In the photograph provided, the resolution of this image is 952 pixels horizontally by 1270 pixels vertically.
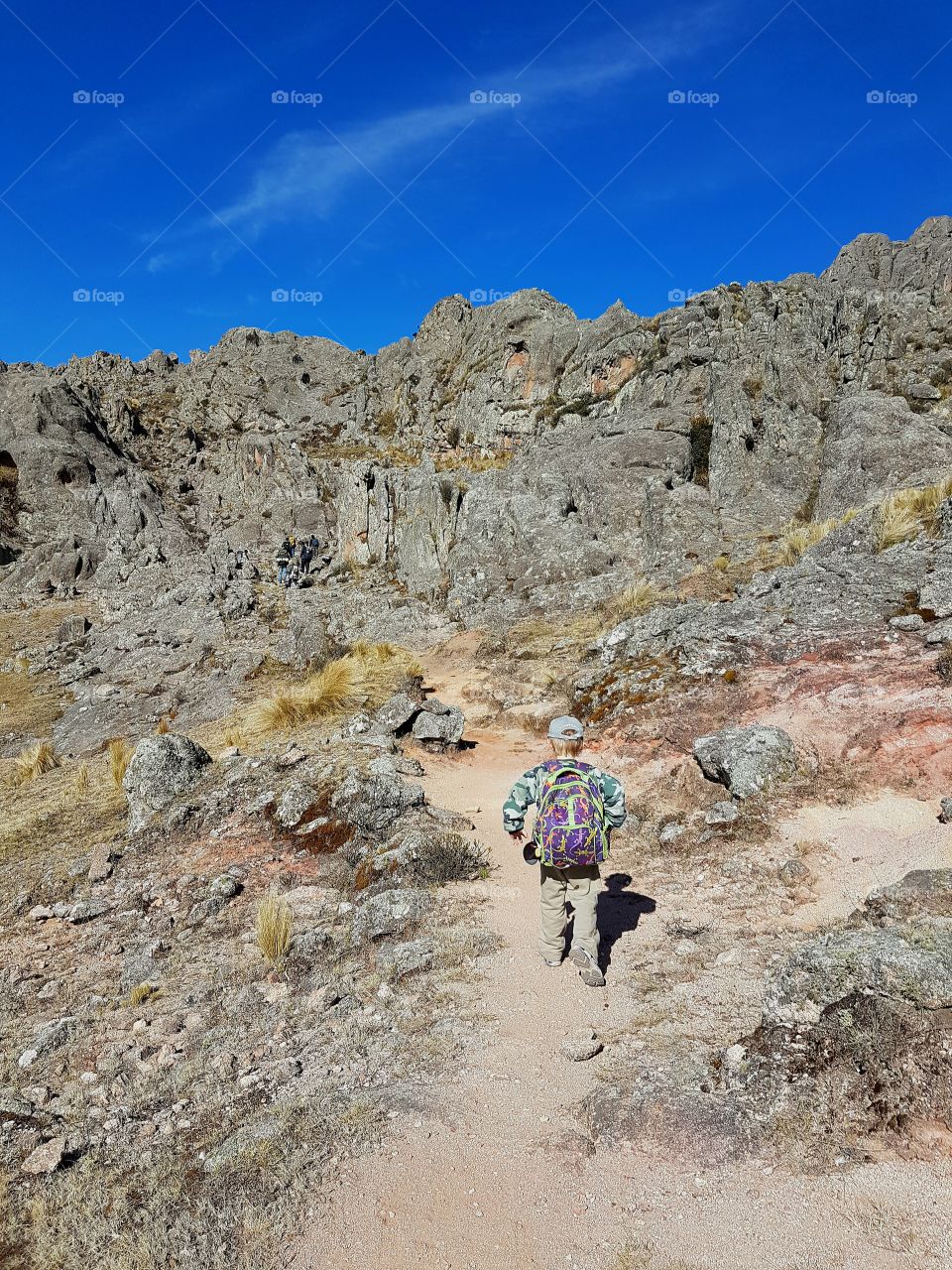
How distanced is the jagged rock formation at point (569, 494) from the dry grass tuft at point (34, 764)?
2550mm

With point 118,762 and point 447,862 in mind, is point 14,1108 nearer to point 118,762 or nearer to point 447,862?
point 447,862

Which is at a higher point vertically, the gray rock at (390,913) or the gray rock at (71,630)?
the gray rock at (71,630)

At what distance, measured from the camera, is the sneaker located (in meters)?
5.49

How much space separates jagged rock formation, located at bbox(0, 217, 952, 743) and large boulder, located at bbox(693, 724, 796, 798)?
141 inches

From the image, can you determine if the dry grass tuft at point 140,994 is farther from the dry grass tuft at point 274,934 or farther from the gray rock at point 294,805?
the gray rock at point 294,805

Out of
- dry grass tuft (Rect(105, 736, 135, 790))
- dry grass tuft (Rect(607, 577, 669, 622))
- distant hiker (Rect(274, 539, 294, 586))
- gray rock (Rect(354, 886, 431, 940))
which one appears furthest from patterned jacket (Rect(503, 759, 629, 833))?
distant hiker (Rect(274, 539, 294, 586))

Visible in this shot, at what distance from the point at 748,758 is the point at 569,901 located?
408 cm

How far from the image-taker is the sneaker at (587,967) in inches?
216

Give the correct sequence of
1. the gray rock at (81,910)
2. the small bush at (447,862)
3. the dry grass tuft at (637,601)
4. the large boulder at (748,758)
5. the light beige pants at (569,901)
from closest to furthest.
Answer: the light beige pants at (569,901), the small bush at (447,862), the gray rock at (81,910), the large boulder at (748,758), the dry grass tuft at (637,601)

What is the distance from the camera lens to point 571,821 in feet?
18.0

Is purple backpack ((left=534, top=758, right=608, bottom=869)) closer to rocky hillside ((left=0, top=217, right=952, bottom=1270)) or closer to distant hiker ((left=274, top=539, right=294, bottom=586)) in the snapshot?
rocky hillside ((left=0, top=217, right=952, bottom=1270))

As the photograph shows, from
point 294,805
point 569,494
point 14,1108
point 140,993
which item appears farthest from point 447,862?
point 569,494

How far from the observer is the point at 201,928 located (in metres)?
7.70

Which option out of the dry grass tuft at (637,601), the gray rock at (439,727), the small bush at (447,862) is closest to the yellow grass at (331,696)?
the gray rock at (439,727)
